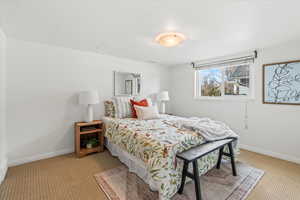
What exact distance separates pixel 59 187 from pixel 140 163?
108 cm

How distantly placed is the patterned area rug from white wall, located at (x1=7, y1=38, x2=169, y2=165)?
4.54 feet

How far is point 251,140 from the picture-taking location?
2.93 metres

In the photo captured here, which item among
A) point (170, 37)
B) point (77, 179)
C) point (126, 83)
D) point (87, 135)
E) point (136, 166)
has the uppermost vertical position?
point (170, 37)

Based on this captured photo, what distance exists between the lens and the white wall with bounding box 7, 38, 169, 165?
2295 mm

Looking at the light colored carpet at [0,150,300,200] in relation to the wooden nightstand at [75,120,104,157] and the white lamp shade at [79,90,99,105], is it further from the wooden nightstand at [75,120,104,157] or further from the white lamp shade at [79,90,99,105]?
the white lamp shade at [79,90,99,105]

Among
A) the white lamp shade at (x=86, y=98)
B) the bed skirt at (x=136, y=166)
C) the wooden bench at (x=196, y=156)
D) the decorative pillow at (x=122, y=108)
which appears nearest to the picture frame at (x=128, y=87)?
the decorative pillow at (x=122, y=108)

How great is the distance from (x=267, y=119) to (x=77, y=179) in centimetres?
359

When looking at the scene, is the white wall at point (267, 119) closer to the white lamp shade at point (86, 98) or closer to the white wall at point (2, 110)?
the white lamp shade at point (86, 98)

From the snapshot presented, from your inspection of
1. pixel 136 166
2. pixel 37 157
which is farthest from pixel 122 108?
pixel 37 157

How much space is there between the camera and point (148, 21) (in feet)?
5.75

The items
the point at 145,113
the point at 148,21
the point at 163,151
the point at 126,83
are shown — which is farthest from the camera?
the point at 126,83

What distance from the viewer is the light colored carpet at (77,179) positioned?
162cm

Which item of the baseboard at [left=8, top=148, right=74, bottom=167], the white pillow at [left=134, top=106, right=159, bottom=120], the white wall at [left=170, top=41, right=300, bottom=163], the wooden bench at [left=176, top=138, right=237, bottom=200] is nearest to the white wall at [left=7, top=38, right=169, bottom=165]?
the baseboard at [left=8, top=148, right=74, bottom=167]

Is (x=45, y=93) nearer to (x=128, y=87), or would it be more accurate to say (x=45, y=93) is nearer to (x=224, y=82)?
(x=128, y=87)
